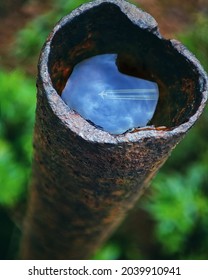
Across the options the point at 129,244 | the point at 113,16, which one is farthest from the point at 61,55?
the point at 129,244

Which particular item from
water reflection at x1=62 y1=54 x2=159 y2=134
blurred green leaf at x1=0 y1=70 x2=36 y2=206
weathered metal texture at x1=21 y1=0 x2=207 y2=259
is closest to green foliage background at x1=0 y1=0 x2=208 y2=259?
blurred green leaf at x1=0 y1=70 x2=36 y2=206

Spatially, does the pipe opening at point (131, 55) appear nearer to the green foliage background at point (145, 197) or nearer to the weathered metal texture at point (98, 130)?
the weathered metal texture at point (98, 130)

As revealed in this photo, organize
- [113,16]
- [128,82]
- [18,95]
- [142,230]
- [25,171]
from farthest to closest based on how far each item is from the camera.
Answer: [142,230] → [18,95] → [25,171] → [128,82] → [113,16]

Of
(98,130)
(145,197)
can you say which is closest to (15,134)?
(145,197)

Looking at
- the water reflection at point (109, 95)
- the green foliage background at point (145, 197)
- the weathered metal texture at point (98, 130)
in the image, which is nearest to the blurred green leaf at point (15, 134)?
the green foliage background at point (145, 197)

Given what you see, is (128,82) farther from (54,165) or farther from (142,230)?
(142,230)
